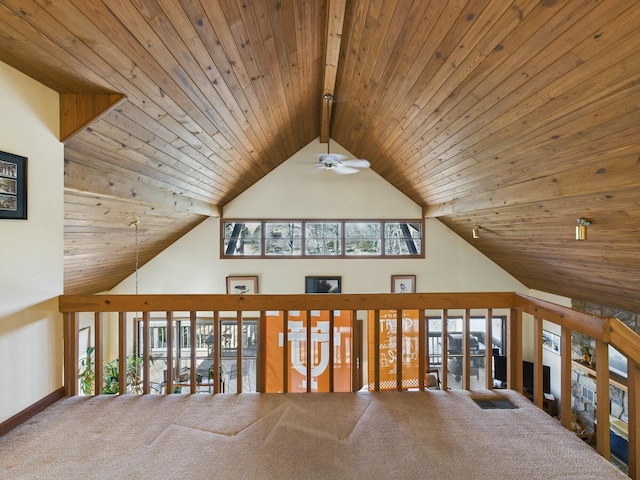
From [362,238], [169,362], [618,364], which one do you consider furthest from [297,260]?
[618,364]

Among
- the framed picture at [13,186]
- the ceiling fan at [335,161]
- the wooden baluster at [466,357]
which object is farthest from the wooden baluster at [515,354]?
the framed picture at [13,186]

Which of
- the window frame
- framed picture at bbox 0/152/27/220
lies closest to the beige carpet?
framed picture at bbox 0/152/27/220

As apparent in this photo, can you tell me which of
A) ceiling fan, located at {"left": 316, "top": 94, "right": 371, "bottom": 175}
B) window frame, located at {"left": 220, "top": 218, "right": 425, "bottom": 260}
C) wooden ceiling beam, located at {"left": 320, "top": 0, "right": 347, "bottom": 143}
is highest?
wooden ceiling beam, located at {"left": 320, "top": 0, "right": 347, "bottom": 143}

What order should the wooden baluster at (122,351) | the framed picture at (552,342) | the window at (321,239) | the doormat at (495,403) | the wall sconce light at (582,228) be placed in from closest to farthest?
the doormat at (495,403)
the wooden baluster at (122,351)
the wall sconce light at (582,228)
the framed picture at (552,342)
the window at (321,239)

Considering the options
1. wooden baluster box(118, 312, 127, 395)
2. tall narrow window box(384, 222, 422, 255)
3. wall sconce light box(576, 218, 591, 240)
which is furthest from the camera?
tall narrow window box(384, 222, 422, 255)

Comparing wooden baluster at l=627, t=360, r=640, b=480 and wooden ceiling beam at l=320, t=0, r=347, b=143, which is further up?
wooden ceiling beam at l=320, t=0, r=347, b=143

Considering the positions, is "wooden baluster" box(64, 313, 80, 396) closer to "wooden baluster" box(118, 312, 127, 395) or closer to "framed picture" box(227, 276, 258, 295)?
"wooden baluster" box(118, 312, 127, 395)

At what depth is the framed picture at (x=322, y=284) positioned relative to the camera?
6254mm

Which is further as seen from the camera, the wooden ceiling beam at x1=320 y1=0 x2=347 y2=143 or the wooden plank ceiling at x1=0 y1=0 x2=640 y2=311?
the wooden ceiling beam at x1=320 y1=0 x2=347 y2=143

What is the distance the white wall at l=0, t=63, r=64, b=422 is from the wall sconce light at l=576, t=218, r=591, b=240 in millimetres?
4237

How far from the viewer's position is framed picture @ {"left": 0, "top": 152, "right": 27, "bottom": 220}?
5.33 feet

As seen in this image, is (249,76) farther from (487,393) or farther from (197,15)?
(487,393)

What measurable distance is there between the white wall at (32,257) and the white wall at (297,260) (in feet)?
13.7

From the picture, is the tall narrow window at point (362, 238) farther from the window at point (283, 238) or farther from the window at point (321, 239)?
the window at point (283, 238)
